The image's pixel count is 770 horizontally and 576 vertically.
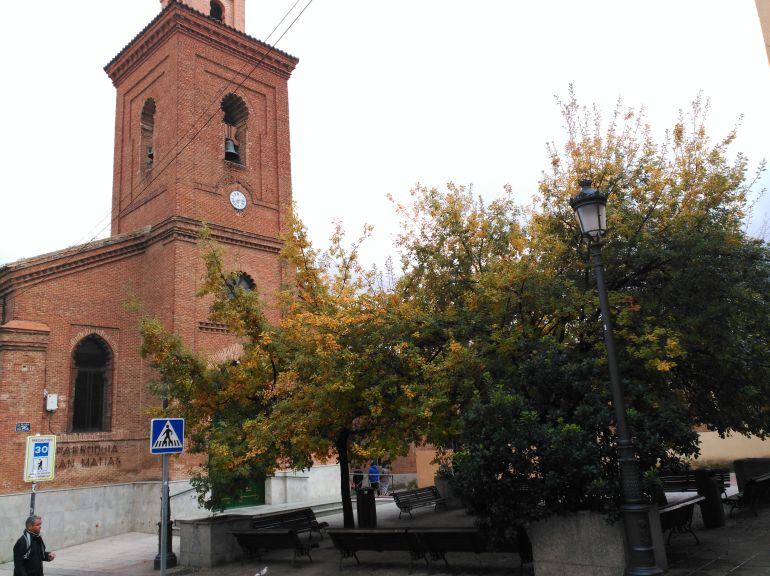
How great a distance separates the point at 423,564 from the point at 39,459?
7.21 metres

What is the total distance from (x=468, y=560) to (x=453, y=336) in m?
3.68

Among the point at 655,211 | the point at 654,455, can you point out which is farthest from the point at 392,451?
the point at 655,211

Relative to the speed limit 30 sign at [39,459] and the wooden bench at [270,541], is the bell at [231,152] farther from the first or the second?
the wooden bench at [270,541]

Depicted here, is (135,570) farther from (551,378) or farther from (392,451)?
(551,378)

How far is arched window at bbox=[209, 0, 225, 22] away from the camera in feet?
86.1

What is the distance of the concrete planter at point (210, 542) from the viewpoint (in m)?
12.6

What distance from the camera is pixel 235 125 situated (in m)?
24.7

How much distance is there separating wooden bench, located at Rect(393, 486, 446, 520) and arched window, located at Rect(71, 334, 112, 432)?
30.5 feet

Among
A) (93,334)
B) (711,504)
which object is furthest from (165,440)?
→ (93,334)

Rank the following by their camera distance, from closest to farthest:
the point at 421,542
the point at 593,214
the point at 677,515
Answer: the point at 593,214
the point at 677,515
the point at 421,542

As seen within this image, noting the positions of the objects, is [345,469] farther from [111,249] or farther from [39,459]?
[111,249]

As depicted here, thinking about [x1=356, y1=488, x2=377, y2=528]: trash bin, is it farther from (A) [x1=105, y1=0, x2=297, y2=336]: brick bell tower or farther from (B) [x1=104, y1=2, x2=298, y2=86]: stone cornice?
(B) [x1=104, y1=2, x2=298, y2=86]: stone cornice

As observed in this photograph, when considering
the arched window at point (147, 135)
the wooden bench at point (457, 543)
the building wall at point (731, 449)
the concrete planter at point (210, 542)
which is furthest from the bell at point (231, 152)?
the building wall at point (731, 449)

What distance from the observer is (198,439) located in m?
13.1
